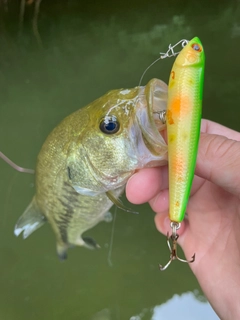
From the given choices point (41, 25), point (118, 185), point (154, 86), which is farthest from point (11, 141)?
point (154, 86)

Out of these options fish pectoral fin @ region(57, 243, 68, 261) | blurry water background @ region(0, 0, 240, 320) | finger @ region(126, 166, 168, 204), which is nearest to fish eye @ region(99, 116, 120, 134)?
finger @ region(126, 166, 168, 204)

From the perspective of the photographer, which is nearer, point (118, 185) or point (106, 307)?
point (118, 185)

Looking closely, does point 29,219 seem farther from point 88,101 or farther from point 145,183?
point 88,101

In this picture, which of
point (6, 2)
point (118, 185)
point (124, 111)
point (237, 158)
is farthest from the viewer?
point (6, 2)

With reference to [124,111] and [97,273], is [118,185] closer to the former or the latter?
[124,111]

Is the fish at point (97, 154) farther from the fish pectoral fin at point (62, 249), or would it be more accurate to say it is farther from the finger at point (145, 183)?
the fish pectoral fin at point (62, 249)

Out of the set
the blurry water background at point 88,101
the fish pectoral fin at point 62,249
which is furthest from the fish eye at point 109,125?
the blurry water background at point 88,101

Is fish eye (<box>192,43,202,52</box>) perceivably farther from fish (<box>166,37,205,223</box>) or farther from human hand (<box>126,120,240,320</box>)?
human hand (<box>126,120,240,320</box>)

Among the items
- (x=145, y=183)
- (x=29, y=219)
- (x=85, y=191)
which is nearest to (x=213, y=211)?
(x=145, y=183)
